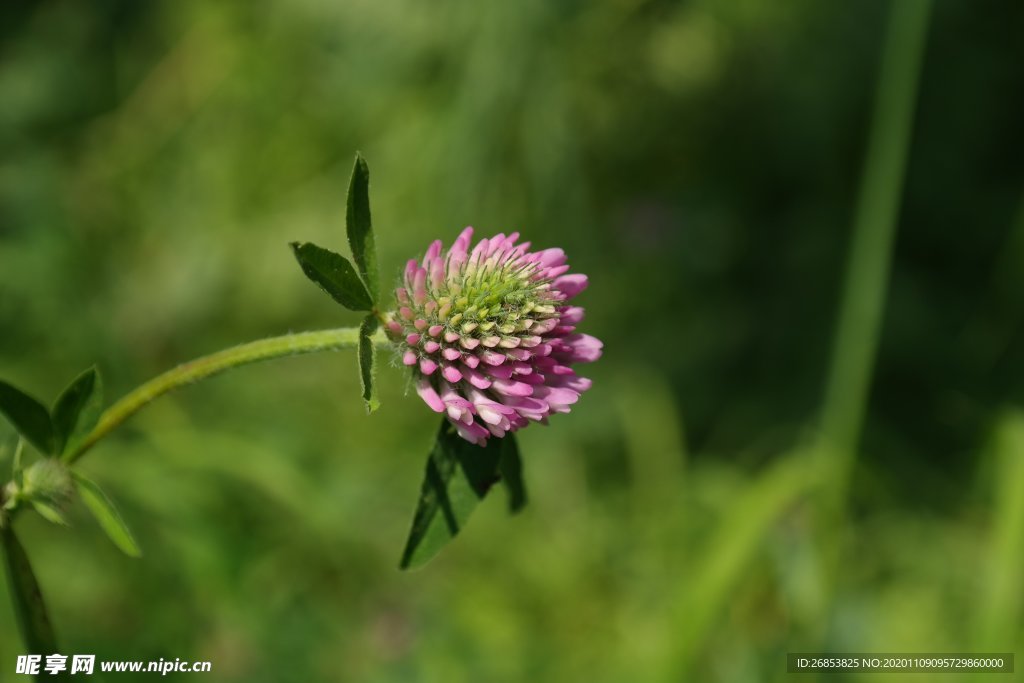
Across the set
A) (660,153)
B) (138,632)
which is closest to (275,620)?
(138,632)

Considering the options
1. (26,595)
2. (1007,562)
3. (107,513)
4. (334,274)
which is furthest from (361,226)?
(1007,562)

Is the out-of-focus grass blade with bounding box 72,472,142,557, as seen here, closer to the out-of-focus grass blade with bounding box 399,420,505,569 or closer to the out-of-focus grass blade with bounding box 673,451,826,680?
the out-of-focus grass blade with bounding box 399,420,505,569

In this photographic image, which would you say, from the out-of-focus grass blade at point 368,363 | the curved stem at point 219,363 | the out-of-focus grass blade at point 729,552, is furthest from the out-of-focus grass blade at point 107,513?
the out-of-focus grass blade at point 729,552

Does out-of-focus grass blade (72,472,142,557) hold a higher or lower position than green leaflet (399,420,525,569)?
higher

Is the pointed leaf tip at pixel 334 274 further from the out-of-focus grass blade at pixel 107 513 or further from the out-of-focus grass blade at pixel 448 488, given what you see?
the out-of-focus grass blade at pixel 107 513

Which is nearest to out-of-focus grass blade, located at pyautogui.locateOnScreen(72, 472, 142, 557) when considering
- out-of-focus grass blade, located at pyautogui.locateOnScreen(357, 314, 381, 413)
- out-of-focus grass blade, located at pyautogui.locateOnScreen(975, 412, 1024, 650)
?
out-of-focus grass blade, located at pyautogui.locateOnScreen(357, 314, 381, 413)

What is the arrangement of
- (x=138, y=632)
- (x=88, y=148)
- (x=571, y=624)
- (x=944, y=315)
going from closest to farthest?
1. (x=138, y=632)
2. (x=571, y=624)
3. (x=944, y=315)
4. (x=88, y=148)

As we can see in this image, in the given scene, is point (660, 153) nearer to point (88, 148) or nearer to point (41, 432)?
point (88, 148)
